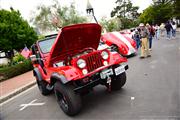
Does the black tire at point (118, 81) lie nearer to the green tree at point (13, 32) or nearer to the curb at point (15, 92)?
the curb at point (15, 92)

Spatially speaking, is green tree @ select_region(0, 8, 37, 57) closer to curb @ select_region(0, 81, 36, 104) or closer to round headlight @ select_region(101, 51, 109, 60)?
curb @ select_region(0, 81, 36, 104)

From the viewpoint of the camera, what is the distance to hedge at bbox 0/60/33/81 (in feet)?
45.6

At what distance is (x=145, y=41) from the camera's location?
1232 centimetres

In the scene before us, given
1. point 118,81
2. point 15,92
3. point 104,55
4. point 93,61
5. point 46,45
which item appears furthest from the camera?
point 15,92

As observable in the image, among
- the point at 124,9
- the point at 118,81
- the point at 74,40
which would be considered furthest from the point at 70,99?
the point at 124,9

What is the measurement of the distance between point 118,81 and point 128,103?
1.10 meters

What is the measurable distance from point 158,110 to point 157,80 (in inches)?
98.1

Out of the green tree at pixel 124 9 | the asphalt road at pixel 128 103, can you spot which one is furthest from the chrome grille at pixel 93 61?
the green tree at pixel 124 9

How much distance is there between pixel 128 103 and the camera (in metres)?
5.77

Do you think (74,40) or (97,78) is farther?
(74,40)

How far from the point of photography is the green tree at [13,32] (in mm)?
21844

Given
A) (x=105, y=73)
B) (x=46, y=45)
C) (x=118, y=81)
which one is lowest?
(x=118, y=81)

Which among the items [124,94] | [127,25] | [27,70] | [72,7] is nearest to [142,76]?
[124,94]

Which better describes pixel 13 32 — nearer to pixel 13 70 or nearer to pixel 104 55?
pixel 13 70
